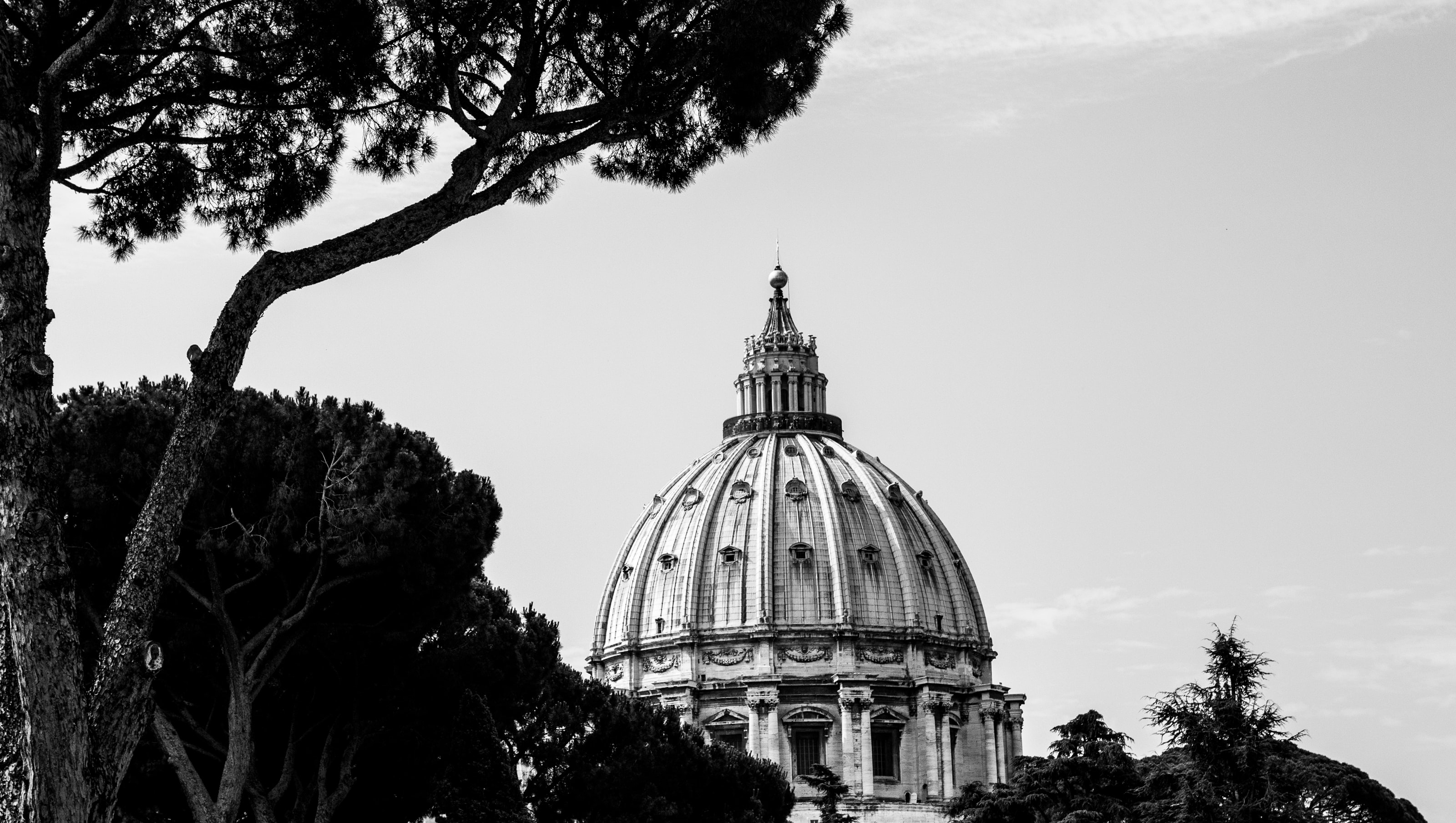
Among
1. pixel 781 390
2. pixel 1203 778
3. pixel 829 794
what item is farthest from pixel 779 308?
pixel 1203 778

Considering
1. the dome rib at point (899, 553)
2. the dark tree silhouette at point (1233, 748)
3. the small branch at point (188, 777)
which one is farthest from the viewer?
the dome rib at point (899, 553)

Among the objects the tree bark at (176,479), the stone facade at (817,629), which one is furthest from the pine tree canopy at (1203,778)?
the stone facade at (817,629)

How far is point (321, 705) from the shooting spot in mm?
21141

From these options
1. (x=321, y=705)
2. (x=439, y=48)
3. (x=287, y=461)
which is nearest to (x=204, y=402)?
(x=439, y=48)

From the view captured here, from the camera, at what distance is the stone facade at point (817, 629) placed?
79750mm

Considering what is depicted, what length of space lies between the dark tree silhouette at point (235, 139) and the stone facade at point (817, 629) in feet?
214

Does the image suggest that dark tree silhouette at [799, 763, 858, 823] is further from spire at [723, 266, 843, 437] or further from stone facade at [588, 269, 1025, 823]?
spire at [723, 266, 843, 437]

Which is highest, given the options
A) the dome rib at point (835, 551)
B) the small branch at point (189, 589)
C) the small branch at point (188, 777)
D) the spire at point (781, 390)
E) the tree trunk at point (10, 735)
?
the spire at point (781, 390)

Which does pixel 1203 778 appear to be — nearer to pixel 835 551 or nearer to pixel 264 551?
pixel 264 551

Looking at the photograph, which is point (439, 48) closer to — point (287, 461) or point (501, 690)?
point (287, 461)

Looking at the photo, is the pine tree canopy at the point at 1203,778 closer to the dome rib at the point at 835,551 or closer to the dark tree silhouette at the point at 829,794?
the dark tree silhouette at the point at 829,794

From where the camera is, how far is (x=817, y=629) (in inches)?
3179

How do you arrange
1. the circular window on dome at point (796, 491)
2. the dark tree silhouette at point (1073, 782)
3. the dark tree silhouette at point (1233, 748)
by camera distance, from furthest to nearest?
1. the circular window on dome at point (796, 491)
2. the dark tree silhouette at point (1073, 782)
3. the dark tree silhouette at point (1233, 748)

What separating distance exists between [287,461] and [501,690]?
6333mm
